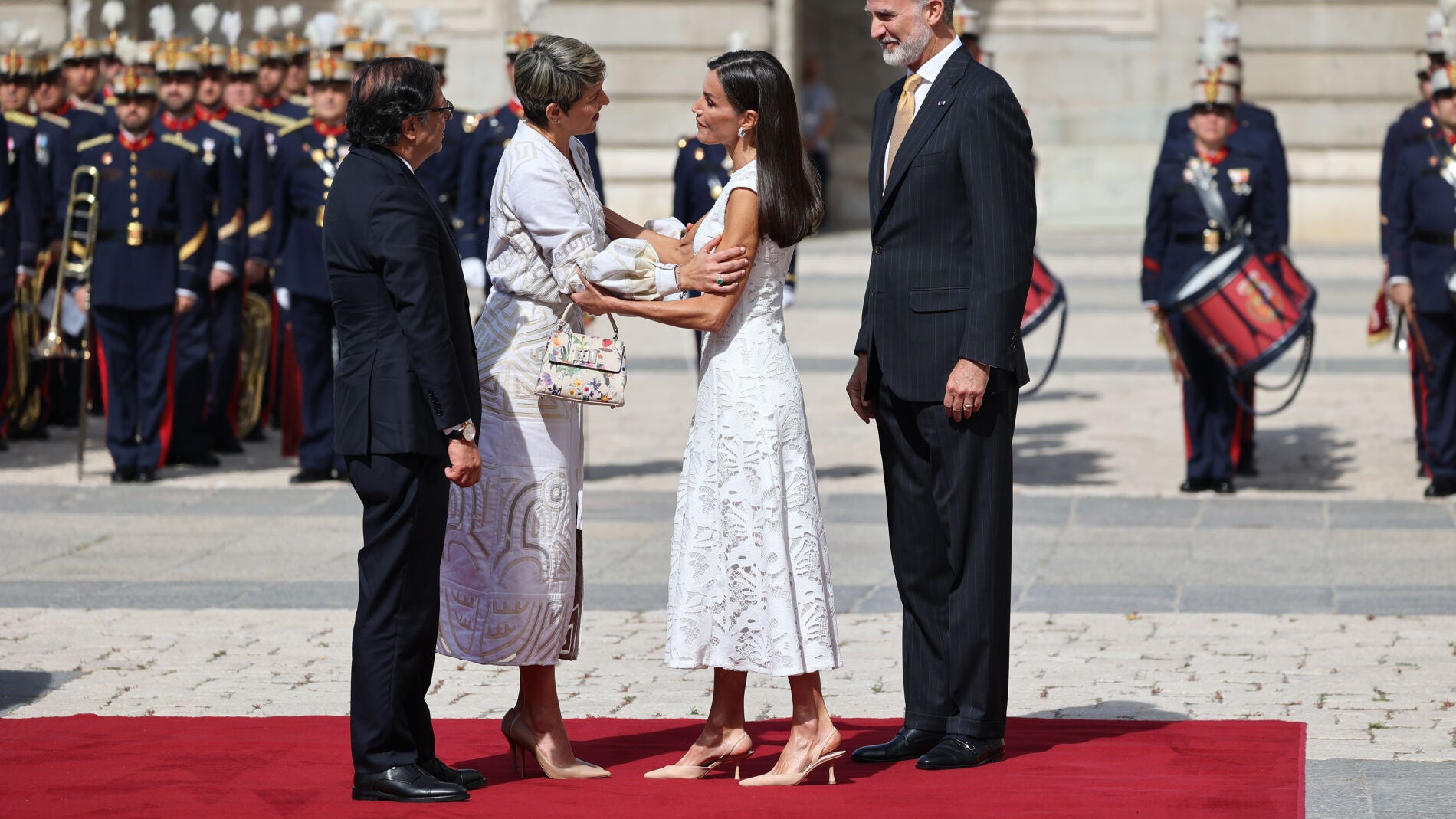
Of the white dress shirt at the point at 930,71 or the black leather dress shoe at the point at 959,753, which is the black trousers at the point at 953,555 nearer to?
the black leather dress shoe at the point at 959,753

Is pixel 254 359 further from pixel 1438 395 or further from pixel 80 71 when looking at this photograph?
pixel 1438 395

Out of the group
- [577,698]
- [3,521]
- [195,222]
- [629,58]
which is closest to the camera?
[577,698]

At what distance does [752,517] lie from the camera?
16.8ft

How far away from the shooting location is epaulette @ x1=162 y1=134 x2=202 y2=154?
10.8 meters

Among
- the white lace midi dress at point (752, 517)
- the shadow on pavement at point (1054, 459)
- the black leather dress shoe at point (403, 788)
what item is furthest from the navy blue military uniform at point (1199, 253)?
the black leather dress shoe at point (403, 788)

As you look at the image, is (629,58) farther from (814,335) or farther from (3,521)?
(3,521)

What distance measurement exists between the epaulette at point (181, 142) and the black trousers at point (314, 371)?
38.3 inches

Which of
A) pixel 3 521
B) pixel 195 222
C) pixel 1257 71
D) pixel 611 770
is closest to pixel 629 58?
pixel 1257 71

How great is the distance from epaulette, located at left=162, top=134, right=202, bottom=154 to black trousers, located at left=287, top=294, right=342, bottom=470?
97 centimetres

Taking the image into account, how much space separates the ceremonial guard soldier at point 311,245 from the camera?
10.6 m

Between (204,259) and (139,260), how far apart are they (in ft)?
1.27

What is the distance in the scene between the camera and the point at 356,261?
15.9 ft

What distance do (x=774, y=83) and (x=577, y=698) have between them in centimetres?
207

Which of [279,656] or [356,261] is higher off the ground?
[356,261]
